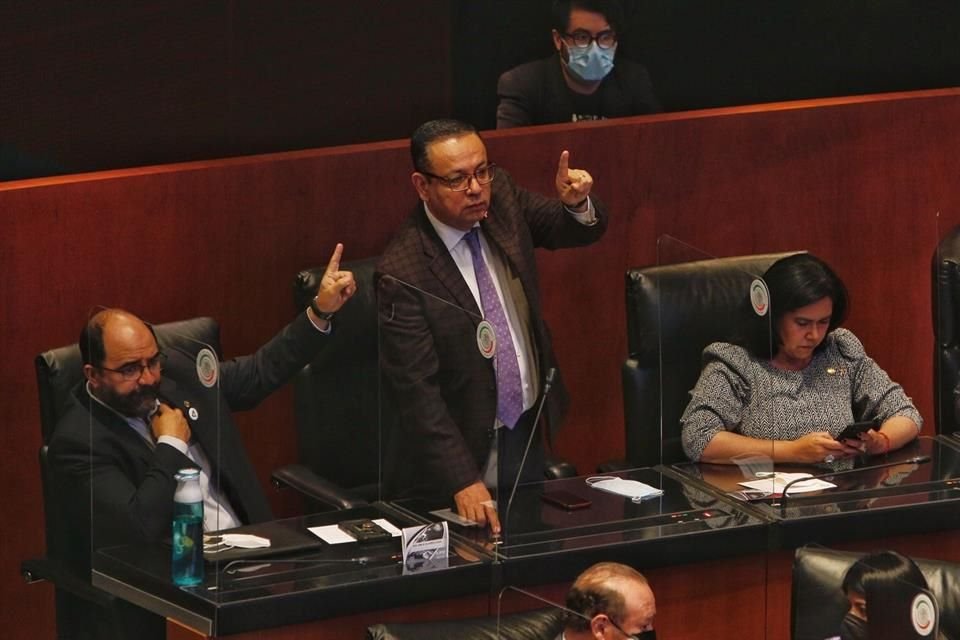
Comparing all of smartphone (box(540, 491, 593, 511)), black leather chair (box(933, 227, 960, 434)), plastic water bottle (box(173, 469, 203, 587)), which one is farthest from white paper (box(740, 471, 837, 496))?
plastic water bottle (box(173, 469, 203, 587))

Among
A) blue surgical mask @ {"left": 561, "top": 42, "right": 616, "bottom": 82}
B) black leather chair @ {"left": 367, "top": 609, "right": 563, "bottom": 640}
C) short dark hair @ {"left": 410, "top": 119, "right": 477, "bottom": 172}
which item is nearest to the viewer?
black leather chair @ {"left": 367, "top": 609, "right": 563, "bottom": 640}

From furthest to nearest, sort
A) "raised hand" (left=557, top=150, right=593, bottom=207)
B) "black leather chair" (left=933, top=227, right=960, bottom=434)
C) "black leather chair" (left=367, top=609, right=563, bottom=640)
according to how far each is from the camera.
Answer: "black leather chair" (left=933, top=227, right=960, bottom=434), "raised hand" (left=557, top=150, right=593, bottom=207), "black leather chair" (left=367, top=609, right=563, bottom=640)

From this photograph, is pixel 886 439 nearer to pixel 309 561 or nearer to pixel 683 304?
pixel 683 304

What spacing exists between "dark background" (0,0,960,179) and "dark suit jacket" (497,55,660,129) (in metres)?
0.05

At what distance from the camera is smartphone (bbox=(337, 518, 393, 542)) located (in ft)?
14.1

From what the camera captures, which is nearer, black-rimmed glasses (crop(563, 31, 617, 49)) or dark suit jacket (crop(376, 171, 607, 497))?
dark suit jacket (crop(376, 171, 607, 497))

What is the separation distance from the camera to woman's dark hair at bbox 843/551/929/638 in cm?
351

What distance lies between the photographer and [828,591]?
377 centimetres

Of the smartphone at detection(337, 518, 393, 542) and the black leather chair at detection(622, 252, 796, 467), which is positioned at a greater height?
the black leather chair at detection(622, 252, 796, 467)

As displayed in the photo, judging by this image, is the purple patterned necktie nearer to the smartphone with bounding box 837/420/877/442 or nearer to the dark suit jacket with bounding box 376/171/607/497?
the dark suit jacket with bounding box 376/171/607/497

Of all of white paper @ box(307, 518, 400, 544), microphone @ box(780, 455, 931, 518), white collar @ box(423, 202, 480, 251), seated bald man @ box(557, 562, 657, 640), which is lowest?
seated bald man @ box(557, 562, 657, 640)

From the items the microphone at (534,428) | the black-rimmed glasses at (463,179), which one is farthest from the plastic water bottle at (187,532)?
the black-rimmed glasses at (463,179)

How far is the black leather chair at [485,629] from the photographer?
375 centimetres

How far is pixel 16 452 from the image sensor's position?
492 cm
